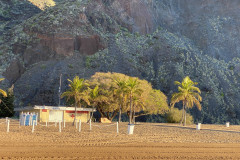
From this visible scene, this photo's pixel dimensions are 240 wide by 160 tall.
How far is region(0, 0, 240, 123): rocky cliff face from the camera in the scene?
242 feet

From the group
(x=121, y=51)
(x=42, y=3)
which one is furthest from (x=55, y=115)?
(x=42, y=3)

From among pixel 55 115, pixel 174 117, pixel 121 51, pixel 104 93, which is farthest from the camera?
pixel 121 51

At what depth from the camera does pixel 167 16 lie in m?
110

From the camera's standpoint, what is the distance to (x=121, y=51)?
84562mm

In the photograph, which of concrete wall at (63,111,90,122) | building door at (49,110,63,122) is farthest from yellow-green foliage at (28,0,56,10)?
building door at (49,110,63,122)

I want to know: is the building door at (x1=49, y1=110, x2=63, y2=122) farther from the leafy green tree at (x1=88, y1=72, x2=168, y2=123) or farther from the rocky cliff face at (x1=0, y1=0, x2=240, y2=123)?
the rocky cliff face at (x1=0, y1=0, x2=240, y2=123)

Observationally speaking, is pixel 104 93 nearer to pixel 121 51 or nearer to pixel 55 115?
pixel 55 115

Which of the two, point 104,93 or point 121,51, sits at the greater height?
point 121,51

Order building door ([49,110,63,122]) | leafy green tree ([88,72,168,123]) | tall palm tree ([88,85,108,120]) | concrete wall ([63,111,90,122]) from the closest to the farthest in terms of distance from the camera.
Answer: tall palm tree ([88,85,108,120]) < leafy green tree ([88,72,168,123]) < building door ([49,110,63,122]) < concrete wall ([63,111,90,122])

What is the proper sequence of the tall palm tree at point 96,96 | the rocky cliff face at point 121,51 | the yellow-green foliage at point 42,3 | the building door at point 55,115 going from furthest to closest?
1. the yellow-green foliage at point 42,3
2. the rocky cliff face at point 121,51
3. the building door at point 55,115
4. the tall palm tree at point 96,96

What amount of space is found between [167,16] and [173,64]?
1373 inches

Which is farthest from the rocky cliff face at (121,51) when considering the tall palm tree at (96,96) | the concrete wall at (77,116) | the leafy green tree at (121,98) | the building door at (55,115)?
the tall palm tree at (96,96)

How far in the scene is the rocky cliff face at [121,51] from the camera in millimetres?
73625

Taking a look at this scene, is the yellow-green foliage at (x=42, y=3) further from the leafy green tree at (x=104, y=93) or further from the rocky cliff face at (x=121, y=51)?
the leafy green tree at (x=104, y=93)
